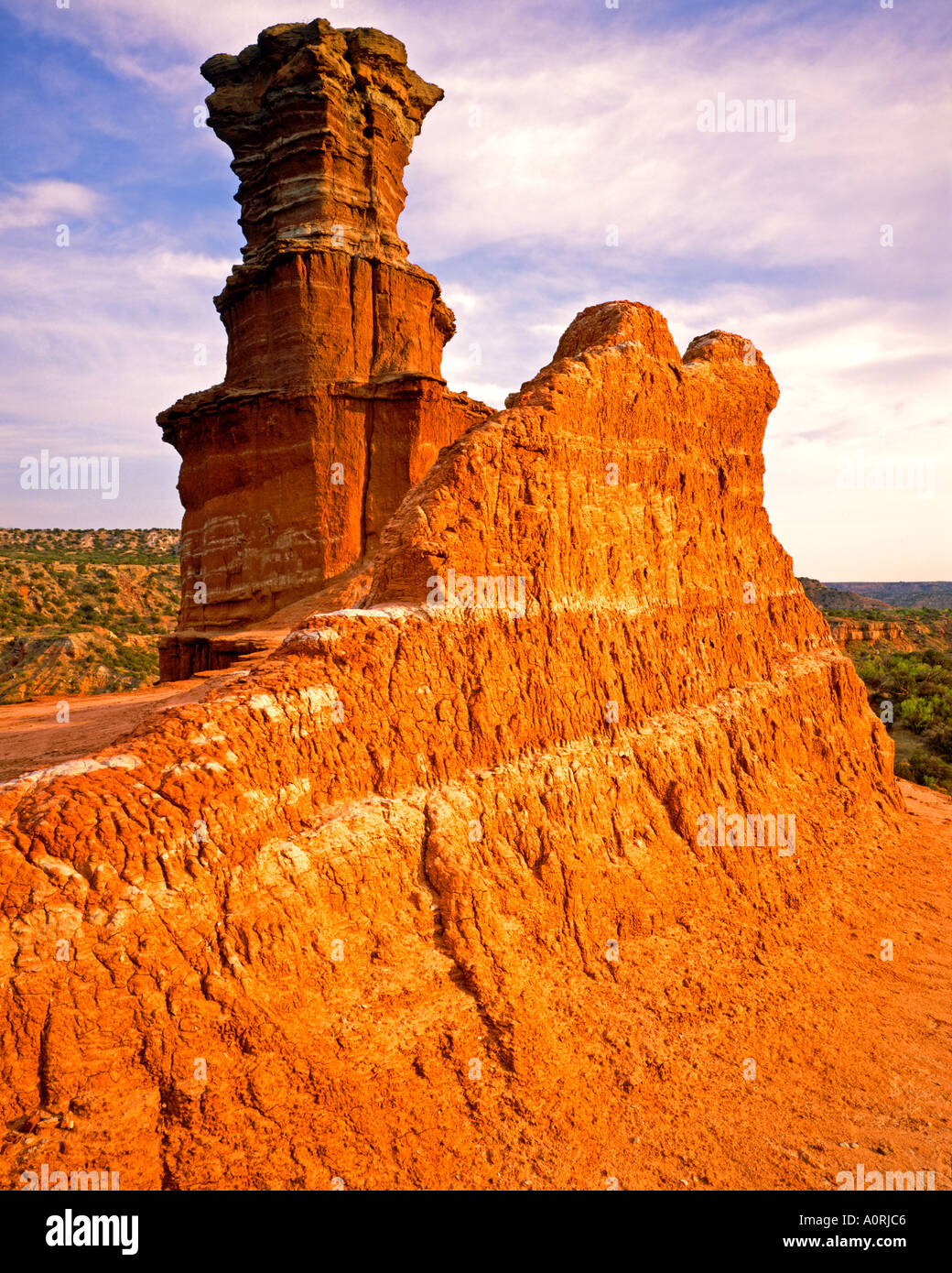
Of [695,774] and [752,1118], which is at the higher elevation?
[695,774]

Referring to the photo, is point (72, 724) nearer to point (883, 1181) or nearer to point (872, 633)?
point (883, 1181)

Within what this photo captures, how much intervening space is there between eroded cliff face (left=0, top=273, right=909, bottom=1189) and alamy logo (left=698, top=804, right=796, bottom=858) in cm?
5

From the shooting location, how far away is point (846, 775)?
12.6m

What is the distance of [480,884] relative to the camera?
650 centimetres

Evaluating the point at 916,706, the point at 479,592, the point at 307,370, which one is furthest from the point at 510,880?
the point at 916,706

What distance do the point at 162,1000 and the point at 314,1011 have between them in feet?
3.68

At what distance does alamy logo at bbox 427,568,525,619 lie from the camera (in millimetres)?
7211

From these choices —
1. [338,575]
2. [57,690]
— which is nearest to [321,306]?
[338,575]

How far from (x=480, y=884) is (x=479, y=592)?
2.94 metres

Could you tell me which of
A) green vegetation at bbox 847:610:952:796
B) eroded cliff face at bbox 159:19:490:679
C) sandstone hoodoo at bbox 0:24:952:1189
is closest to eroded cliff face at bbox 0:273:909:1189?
sandstone hoodoo at bbox 0:24:952:1189

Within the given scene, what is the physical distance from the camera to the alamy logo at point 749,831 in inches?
355

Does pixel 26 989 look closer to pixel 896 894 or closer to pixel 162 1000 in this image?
pixel 162 1000

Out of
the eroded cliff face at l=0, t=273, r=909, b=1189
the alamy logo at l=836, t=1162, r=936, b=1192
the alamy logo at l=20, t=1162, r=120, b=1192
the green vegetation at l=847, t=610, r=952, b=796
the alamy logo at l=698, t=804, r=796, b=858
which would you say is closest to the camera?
the alamy logo at l=20, t=1162, r=120, b=1192
